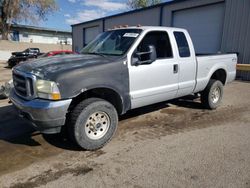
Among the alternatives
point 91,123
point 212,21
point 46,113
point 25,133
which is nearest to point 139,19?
point 212,21

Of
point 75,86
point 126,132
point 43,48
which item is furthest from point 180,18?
point 43,48

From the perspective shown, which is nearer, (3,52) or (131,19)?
(131,19)

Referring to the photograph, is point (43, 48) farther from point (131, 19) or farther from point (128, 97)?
point (128, 97)

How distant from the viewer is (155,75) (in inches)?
187

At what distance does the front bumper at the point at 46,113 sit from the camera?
11.4ft

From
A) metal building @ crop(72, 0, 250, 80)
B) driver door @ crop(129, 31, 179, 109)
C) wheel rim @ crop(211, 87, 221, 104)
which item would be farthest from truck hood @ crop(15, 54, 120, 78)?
metal building @ crop(72, 0, 250, 80)

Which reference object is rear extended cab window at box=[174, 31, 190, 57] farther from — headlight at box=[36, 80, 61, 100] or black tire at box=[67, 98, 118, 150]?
headlight at box=[36, 80, 61, 100]

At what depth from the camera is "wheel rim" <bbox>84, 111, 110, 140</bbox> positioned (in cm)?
400

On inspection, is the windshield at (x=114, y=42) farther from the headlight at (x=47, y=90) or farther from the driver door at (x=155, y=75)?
the headlight at (x=47, y=90)

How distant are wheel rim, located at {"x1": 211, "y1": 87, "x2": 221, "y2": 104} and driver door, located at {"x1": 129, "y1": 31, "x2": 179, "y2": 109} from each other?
1745mm

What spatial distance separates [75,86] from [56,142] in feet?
4.36

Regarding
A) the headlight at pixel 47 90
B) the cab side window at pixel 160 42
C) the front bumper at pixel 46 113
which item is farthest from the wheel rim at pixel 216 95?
the headlight at pixel 47 90

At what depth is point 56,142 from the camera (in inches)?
173

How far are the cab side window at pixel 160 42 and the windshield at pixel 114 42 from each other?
0.28 metres
